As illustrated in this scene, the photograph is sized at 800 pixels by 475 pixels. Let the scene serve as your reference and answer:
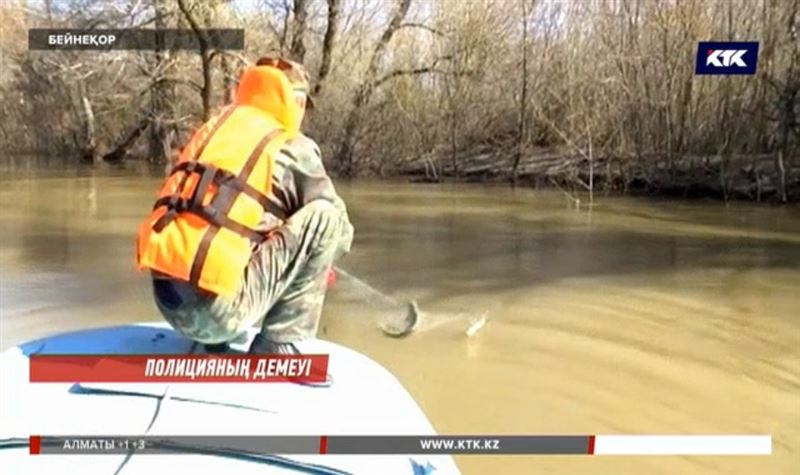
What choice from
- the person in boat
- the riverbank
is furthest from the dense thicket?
the person in boat

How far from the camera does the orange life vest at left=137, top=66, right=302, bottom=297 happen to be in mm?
1123

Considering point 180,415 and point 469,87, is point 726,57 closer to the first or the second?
point 469,87

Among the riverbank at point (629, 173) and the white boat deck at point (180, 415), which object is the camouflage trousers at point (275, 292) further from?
the riverbank at point (629, 173)

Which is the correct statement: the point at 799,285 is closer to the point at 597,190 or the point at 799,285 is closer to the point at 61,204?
the point at 597,190

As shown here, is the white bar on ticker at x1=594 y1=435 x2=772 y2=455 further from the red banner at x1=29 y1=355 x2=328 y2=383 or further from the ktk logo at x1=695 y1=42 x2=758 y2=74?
the ktk logo at x1=695 y1=42 x2=758 y2=74

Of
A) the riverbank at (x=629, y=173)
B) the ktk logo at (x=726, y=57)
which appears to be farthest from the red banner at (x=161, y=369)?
the ktk logo at (x=726, y=57)

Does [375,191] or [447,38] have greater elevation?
[447,38]

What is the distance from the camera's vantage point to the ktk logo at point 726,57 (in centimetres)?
146

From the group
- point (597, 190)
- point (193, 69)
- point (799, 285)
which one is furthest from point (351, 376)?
point (799, 285)

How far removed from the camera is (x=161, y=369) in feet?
3.92

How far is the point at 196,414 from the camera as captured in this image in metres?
1.18

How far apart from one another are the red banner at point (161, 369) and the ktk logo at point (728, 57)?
0.90m

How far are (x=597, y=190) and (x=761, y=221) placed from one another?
85cm

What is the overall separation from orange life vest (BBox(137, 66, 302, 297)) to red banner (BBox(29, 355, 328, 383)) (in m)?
0.11
